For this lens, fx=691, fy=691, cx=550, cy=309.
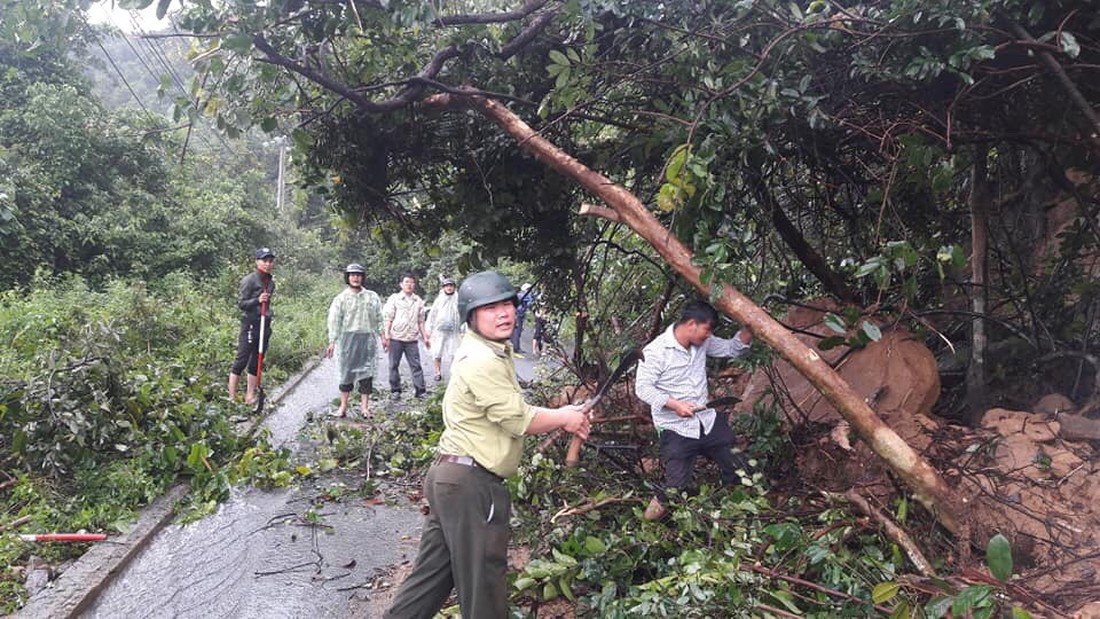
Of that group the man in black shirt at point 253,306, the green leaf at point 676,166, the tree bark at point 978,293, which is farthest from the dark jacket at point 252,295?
the tree bark at point 978,293

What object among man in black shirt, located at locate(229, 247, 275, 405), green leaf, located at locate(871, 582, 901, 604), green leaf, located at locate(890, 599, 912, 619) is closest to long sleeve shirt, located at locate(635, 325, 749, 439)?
green leaf, located at locate(871, 582, 901, 604)

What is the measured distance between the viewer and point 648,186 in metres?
5.67

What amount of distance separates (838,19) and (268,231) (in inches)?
849

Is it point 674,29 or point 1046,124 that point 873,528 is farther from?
point 674,29

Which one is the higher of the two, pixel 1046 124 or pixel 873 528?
pixel 1046 124

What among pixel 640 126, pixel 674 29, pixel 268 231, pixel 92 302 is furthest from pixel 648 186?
pixel 268 231

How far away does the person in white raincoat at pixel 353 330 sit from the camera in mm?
8352

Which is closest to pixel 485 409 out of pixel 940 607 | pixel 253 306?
pixel 940 607

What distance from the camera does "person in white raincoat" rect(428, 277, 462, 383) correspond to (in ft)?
36.3

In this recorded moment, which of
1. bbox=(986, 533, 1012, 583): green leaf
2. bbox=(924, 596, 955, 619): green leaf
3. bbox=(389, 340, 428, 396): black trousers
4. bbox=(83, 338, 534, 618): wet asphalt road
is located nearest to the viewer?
bbox=(986, 533, 1012, 583): green leaf

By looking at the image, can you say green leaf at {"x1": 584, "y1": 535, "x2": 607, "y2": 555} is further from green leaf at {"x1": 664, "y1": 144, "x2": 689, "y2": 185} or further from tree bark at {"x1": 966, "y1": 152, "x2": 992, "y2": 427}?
tree bark at {"x1": 966, "y1": 152, "x2": 992, "y2": 427}

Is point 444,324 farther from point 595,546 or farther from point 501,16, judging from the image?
point 595,546

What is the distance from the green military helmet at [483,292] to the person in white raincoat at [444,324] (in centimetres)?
772

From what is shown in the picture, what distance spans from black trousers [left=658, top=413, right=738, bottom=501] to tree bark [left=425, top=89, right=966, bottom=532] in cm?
109
